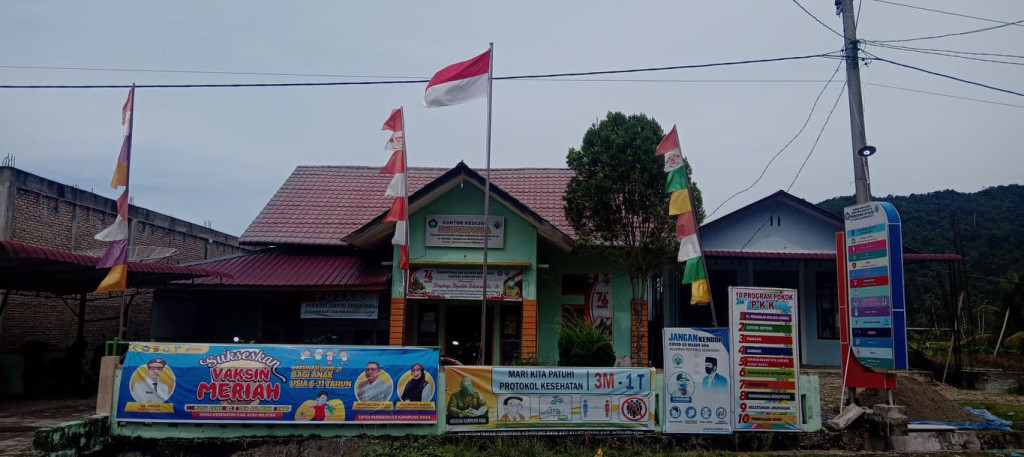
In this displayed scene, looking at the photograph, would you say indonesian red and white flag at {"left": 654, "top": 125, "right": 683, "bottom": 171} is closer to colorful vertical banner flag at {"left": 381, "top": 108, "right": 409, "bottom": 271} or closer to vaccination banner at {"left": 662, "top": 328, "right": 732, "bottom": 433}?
vaccination banner at {"left": 662, "top": 328, "right": 732, "bottom": 433}

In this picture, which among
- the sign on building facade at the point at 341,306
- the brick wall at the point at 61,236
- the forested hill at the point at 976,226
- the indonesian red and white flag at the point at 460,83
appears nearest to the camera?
the indonesian red and white flag at the point at 460,83

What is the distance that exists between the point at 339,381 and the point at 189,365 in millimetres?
2204

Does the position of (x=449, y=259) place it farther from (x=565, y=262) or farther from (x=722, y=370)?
(x=722, y=370)

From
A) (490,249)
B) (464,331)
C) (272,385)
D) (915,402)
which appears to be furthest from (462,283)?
(915,402)

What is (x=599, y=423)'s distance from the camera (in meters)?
10.5

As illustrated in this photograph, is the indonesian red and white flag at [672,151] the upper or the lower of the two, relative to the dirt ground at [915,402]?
upper

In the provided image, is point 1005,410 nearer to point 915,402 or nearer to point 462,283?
point 915,402

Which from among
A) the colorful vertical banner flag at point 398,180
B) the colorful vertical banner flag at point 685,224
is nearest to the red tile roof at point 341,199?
the colorful vertical banner flag at point 398,180

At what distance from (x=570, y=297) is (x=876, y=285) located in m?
8.23

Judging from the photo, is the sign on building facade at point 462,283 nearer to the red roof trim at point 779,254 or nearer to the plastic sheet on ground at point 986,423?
the red roof trim at point 779,254

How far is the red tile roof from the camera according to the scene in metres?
19.0

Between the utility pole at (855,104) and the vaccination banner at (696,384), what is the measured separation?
338cm

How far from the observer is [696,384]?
10.7 meters

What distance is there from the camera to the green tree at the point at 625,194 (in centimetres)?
1485
